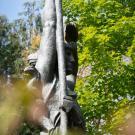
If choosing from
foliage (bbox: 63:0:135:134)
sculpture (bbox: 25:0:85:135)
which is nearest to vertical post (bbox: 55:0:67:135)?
sculpture (bbox: 25:0:85:135)

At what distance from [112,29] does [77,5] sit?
6.83 ft

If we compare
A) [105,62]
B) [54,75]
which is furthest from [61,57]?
[105,62]

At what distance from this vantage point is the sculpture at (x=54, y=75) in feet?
17.6

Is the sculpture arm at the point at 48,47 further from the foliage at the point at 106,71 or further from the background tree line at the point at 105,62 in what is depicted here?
the foliage at the point at 106,71

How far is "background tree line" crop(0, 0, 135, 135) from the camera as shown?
1720cm

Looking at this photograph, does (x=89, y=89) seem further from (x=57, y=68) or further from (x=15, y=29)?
(x=15, y=29)

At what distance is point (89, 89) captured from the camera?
58.2 ft

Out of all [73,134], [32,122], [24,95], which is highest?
[24,95]

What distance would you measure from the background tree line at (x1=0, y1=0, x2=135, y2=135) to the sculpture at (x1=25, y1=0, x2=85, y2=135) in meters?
9.82

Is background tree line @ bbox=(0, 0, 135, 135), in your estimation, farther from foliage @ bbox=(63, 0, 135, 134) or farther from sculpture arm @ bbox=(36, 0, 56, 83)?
sculpture arm @ bbox=(36, 0, 56, 83)

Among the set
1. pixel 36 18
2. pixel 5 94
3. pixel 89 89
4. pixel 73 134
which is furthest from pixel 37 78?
pixel 36 18

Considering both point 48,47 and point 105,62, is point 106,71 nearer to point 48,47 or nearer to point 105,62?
point 105,62

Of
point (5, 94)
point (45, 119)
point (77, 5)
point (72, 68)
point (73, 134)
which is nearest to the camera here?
point (5, 94)

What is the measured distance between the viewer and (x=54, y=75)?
575cm
